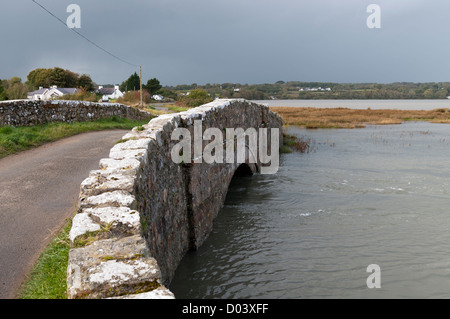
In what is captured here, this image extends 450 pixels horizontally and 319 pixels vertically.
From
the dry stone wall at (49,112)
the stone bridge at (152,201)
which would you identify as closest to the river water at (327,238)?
the stone bridge at (152,201)

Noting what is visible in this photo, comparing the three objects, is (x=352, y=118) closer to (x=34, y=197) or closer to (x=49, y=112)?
(x=49, y=112)

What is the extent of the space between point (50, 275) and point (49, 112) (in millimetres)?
10649

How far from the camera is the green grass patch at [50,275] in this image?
3.78 m

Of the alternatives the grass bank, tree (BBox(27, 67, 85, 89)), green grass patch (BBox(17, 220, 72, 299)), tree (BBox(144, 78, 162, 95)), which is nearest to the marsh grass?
the grass bank

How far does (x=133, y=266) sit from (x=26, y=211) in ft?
12.0

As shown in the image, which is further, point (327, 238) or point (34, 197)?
point (327, 238)

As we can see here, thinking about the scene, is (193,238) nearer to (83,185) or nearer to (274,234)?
(274,234)

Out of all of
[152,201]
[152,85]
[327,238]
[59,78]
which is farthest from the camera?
[152,85]

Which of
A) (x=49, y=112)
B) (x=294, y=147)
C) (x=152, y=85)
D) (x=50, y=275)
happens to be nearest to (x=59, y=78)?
(x=152, y=85)

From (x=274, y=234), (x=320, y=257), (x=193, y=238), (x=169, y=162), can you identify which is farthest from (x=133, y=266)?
(x=274, y=234)

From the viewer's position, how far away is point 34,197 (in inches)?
255

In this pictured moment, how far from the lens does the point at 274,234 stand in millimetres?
8672

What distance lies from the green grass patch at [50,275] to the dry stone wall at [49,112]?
28.7 ft

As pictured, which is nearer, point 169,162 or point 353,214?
point 169,162
